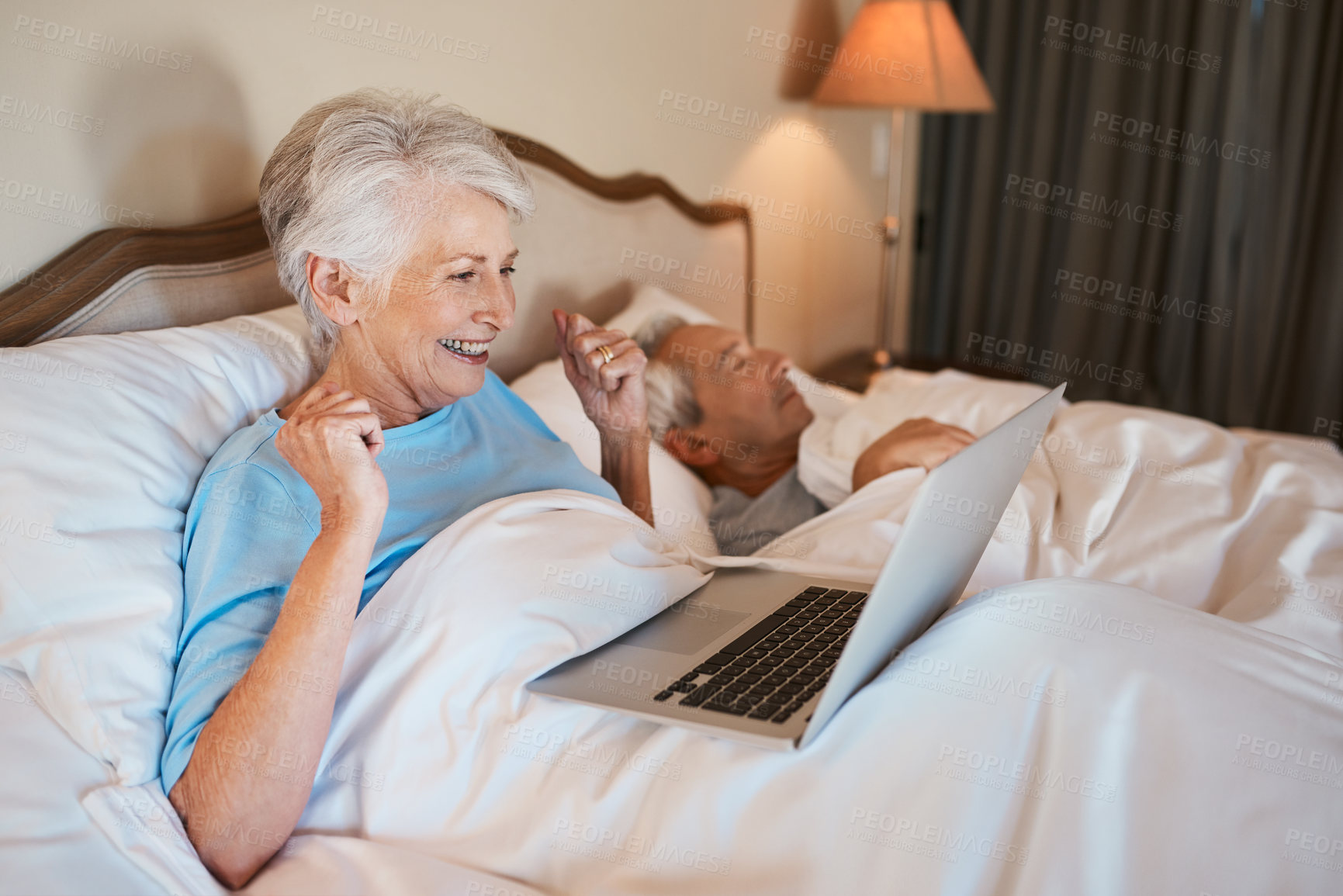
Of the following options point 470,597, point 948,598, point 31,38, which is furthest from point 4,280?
point 948,598

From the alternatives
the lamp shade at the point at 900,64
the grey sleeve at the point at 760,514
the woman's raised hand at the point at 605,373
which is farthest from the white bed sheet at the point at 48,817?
the lamp shade at the point at 900,64

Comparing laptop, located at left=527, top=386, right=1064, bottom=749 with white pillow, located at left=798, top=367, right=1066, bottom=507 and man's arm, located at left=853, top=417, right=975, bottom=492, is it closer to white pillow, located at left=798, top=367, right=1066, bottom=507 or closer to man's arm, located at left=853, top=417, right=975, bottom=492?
man's arm, located at left=853, top=417, right=975, bottom=492

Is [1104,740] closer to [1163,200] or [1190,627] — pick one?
[1190,627]

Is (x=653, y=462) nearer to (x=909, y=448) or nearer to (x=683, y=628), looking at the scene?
(x=909, y=448)

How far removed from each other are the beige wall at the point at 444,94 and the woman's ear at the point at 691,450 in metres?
0.44

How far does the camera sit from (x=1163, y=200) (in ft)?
11.0

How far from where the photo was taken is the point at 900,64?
2879 millimetres

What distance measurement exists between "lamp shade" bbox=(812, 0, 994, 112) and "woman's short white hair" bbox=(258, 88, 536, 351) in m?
1.85

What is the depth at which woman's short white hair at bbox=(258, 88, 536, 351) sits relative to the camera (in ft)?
3.99

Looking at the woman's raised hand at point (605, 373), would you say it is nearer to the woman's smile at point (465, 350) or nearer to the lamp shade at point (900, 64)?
the woman's smile at point (465, 350)

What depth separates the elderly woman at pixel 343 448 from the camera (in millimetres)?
973

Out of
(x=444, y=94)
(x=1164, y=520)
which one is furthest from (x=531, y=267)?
(x=1164, y=520)

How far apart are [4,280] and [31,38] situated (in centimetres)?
30

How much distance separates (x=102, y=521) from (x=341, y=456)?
0.28 metres
